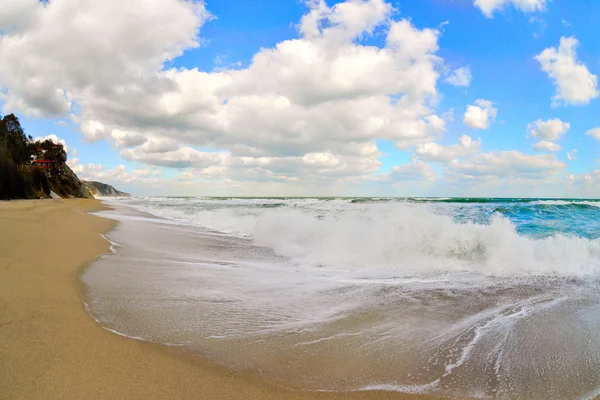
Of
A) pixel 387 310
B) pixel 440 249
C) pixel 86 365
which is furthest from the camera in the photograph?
pixel 440 249

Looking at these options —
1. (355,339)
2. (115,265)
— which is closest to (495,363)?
(355,339)

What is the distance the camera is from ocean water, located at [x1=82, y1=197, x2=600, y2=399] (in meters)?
2.46

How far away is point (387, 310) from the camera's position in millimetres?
3891

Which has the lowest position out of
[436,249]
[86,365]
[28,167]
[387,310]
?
[387,310]

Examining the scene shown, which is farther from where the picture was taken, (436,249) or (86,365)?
(436,249)

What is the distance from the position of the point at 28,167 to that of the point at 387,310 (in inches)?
2312

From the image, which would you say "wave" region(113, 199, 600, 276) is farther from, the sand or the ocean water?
the sand

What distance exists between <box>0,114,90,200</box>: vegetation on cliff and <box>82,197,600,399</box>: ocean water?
1536 inches

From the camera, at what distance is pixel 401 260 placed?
724 cm

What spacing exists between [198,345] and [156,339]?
35 cm

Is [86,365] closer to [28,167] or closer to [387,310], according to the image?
[387,310]

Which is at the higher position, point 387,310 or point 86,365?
point 86,365

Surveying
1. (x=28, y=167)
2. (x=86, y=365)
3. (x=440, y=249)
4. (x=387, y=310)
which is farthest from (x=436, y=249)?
(x=28, y=167)

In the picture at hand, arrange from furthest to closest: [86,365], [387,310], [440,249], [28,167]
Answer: [28,167], [440,249], [387,310], [86,365]
